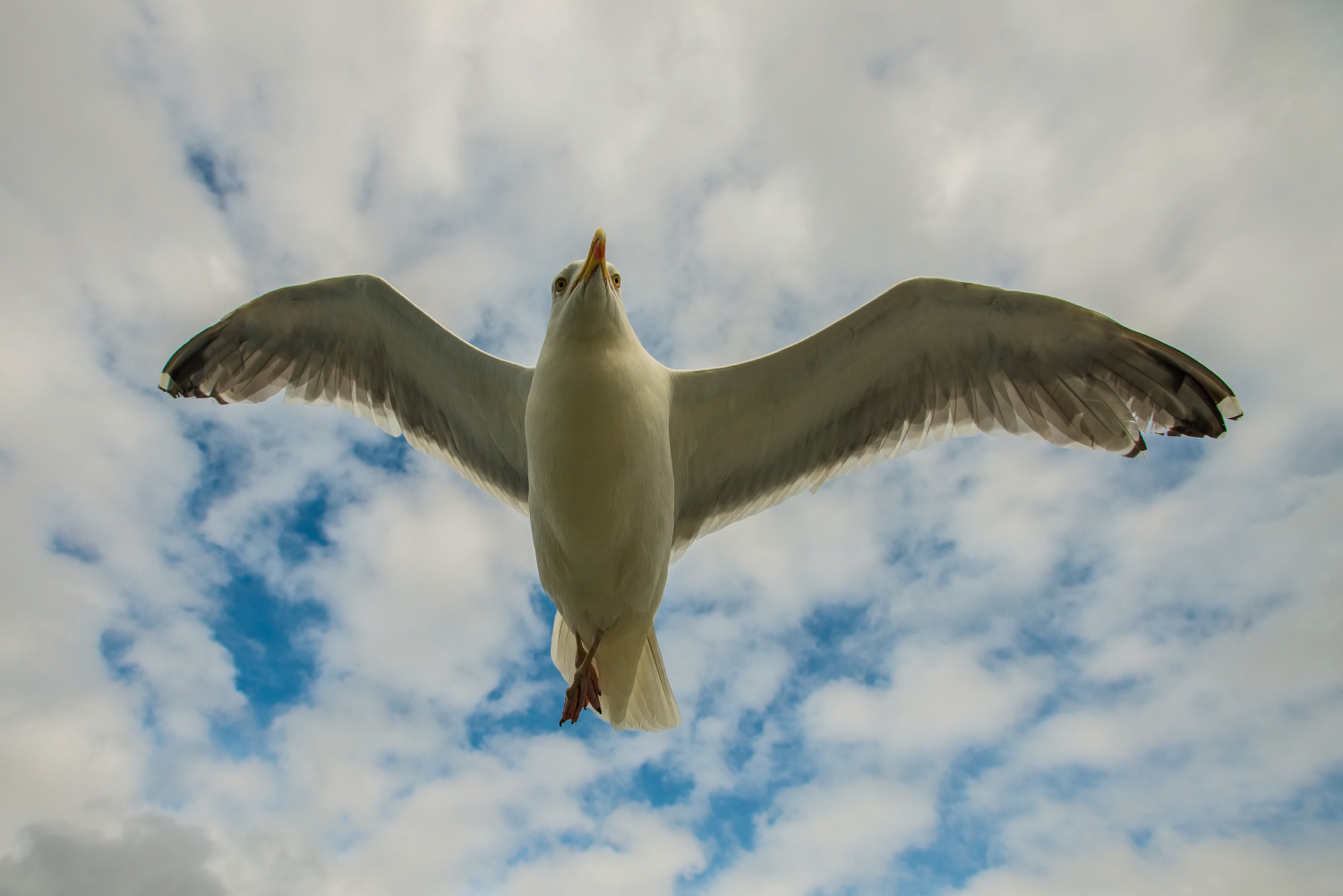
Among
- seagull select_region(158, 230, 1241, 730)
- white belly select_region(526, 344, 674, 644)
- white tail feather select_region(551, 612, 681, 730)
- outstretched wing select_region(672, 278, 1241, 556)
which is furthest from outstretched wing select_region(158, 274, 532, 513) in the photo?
outstretched wing select_region(672, 278, 1241, 556)

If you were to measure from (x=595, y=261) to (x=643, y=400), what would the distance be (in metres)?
0.70

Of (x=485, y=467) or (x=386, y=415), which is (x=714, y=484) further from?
(x=386, y=415)

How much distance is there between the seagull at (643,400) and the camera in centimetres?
365

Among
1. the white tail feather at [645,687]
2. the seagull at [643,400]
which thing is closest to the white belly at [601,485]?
the seagull at [643,400]

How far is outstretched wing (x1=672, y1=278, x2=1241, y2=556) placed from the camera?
3980 millimetres

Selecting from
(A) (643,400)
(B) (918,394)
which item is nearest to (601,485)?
(A) (643,400)

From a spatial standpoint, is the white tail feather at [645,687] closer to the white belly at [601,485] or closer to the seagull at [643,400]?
the seagull at [643,400]

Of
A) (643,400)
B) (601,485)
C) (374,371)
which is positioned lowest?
(601,485)

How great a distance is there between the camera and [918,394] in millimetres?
4488

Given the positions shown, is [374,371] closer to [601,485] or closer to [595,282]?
[595,282]

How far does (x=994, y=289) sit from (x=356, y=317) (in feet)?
12.2

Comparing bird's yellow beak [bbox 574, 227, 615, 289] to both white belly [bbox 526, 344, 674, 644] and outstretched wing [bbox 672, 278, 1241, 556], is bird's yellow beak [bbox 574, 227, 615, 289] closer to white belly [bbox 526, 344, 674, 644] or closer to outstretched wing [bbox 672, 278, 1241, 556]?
white belly [bbox 526, 344, 674, 644]

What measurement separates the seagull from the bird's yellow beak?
0.01 m

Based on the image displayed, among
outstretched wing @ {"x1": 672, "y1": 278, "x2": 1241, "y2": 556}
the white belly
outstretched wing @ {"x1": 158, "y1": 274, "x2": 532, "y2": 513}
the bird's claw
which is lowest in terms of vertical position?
the bird's claw
